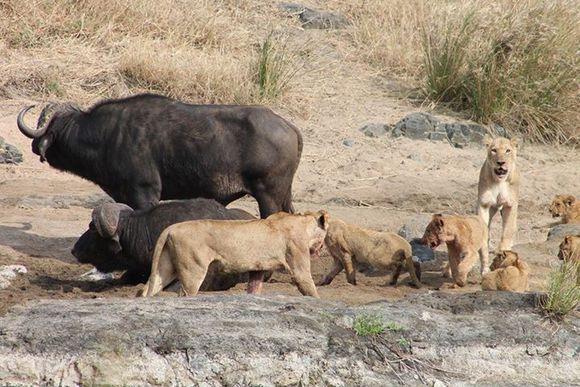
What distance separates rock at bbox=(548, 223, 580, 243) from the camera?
14766 millimetres

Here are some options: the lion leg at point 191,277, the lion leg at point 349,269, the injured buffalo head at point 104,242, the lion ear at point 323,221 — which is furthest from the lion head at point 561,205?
the lion leg at point 191,277

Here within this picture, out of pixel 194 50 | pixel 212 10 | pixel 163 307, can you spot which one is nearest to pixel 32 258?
pixel 163 307

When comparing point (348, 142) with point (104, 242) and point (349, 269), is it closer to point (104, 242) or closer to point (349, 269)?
point (349, 269)

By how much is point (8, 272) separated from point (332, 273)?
301cm

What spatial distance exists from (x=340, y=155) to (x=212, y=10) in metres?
4.39

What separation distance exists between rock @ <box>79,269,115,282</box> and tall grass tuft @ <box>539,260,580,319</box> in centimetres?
439

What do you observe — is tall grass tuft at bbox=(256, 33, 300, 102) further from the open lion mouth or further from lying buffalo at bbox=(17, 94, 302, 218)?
the open lion mouth

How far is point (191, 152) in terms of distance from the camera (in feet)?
45.4

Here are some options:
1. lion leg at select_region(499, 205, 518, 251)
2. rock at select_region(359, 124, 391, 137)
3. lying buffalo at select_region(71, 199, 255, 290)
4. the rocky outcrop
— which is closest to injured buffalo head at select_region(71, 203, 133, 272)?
lying buffalo at select_region(71, 199, 255, 290)

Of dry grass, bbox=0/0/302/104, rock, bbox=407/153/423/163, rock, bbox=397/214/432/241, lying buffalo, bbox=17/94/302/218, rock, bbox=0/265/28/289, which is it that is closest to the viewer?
→ rock, bbox=0/265/28/289

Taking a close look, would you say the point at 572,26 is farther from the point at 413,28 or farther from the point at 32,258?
the point at 32,258

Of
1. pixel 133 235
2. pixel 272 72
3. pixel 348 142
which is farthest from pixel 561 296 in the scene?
pixel 272 72

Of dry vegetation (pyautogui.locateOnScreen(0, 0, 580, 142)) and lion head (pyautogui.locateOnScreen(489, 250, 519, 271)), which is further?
dry vegetation (pyautogui.locateOnScreen(0, 0, 580, 142))

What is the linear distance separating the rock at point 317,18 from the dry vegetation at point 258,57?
1.24m
